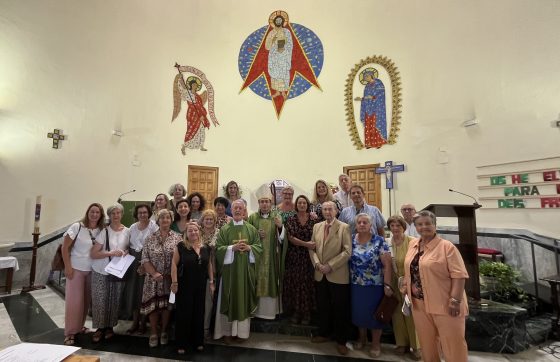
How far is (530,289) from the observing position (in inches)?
172

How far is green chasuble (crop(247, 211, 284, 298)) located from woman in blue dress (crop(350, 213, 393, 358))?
0.95m

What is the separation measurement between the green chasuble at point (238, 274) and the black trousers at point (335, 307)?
0.78 m

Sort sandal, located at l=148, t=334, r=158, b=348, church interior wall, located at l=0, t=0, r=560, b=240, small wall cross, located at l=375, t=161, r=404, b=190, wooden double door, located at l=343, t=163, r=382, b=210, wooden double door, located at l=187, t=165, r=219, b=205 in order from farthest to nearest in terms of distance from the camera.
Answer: wooden double door, located at l=187, t=165, r=219, b=205 < wooden double door, located at l=343, t=163, r=382, b=210 < small wall cross, located at l=375, t=161, r=404, b=190 < church interior wall, located at l=0, t=0, r=560, b=240 < sandal, located at l=148, t=334, r=158, b=348

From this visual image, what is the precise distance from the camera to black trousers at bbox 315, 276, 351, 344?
302 centimetres

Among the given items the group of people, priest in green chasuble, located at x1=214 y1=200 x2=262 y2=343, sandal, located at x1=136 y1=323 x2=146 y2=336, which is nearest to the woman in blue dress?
the group of people

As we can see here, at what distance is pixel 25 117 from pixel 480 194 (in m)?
9.48

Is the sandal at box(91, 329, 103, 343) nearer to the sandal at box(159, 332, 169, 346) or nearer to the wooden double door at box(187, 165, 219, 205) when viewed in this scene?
the sandal at box(159, 332, 169, 346)

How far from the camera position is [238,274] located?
3.22 m

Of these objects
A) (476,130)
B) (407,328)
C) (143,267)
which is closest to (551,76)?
(476,130)

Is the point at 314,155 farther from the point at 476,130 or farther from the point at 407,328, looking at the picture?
the point at 407,328

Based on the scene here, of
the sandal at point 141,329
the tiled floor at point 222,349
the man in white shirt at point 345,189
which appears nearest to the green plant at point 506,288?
the tiled floor at point 222,349

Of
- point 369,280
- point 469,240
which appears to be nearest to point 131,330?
point 369,280

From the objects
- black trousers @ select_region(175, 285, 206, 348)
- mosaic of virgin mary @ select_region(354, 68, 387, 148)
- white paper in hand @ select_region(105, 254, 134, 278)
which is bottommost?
black trousers @ select_region(175, 285, 206, 348)

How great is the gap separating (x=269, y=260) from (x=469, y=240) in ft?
8.05
